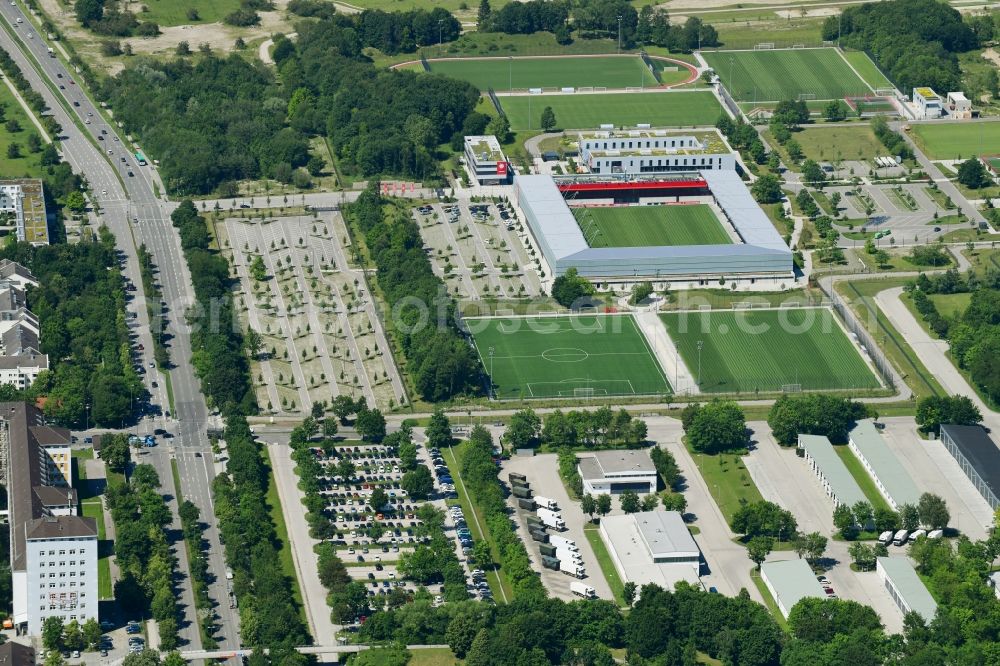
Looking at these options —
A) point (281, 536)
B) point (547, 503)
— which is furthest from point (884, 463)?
point (281, 536)

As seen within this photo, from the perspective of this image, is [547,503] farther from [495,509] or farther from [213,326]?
[213,326]

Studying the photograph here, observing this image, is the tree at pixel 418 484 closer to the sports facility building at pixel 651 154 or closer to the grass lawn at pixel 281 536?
the grass lawn at pixel 281 536

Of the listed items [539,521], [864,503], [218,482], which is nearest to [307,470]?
[218,482]

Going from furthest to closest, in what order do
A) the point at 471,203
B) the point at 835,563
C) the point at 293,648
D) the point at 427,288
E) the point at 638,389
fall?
1. the point at 471,203
2. the point at 427,288
3. the point at 638,389
4. the point at 835,563
5. the point at 293,648

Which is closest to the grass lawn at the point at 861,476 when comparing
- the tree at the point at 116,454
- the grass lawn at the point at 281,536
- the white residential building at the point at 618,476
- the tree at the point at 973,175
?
the white residential building at the point at 618,476

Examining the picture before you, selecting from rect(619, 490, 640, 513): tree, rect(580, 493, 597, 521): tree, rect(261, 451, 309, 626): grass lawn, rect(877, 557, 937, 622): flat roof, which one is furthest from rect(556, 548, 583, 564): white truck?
rect(877, 557, 937, 622): flat roof

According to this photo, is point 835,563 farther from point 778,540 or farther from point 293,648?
point 293,648
